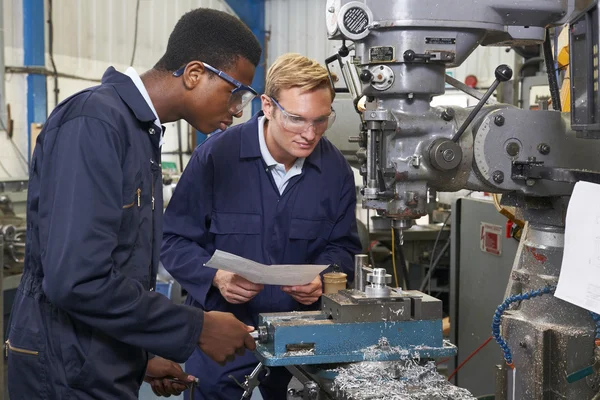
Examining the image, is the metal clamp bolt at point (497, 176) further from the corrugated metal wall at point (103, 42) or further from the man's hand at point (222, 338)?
the corrugated metal wall at point (103, 42)

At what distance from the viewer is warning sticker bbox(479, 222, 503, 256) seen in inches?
96.0

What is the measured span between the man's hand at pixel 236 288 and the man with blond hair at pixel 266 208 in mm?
17

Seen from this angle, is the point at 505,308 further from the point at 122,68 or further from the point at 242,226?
the point at 122,68

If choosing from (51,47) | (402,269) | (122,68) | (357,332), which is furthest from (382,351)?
(122,68)

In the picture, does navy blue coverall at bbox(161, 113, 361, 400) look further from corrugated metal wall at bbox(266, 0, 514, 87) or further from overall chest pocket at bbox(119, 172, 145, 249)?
corrugated metal wall at bbox(266, 0, 514, 87)

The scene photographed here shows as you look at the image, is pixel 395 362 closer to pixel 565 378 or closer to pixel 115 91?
pixel 565 378

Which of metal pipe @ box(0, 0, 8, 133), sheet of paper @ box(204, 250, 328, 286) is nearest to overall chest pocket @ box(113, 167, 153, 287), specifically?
sheet of paper @ box(204, 250, 328, 286)

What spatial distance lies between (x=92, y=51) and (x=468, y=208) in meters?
2.93

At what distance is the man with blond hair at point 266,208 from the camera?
5.53 ft

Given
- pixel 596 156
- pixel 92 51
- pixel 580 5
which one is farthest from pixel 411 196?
pixel 92 51

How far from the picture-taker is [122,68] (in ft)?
15.9

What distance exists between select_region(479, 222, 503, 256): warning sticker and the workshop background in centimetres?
3

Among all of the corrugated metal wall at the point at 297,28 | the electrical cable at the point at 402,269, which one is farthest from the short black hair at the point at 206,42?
Result: the corrugated metal wall at the point at 297,28

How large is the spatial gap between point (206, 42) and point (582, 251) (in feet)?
2.49
